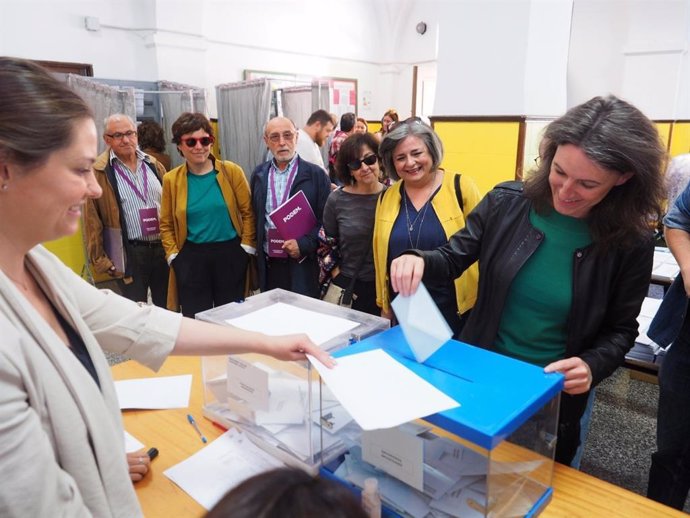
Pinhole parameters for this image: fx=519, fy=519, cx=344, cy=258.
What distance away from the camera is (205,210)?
9.90ft

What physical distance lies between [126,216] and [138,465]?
2.39 meters

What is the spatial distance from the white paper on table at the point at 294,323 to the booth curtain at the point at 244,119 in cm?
529

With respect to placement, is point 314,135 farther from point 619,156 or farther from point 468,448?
point 468,448

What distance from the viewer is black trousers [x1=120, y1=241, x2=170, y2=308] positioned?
335cm

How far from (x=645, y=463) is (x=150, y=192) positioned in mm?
3151

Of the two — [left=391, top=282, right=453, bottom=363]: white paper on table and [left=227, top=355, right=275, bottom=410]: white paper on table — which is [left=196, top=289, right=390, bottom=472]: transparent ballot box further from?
[left=391, top=282, right=453, bottom=363]: white paper on table

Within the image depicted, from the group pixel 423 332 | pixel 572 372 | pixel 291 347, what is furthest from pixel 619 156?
pixel 291 347

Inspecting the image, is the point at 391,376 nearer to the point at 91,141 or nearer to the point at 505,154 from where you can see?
the point at 91,141

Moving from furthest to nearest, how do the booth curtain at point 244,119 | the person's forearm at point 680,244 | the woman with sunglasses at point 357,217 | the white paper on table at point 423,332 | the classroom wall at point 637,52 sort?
the classroom wall at point 637,52 → the booth curtain at point 244,119 → the woman with sunglasses at point 357,217 → the person's forearm at point 680,244 → the white paper on table at point 423,332

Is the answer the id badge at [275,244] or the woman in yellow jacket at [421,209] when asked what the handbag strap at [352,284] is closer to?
the woman in yellow jacket at [421,209]

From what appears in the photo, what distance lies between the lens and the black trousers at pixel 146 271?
335cm

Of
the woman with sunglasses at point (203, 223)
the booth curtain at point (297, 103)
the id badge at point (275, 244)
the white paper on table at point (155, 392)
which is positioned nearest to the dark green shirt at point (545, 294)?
the white paper on table at point (155, 392)

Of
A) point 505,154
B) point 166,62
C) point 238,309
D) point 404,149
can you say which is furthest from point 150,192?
point 166,62

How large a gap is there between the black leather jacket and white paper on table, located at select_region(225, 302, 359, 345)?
305mm
